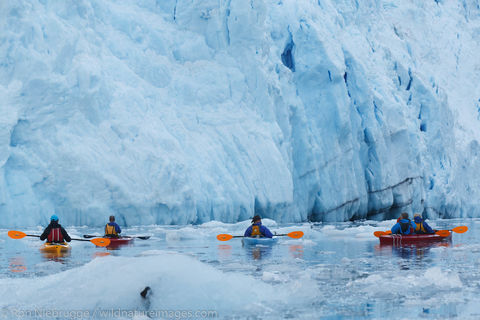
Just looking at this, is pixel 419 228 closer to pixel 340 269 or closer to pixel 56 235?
pixel 340 269

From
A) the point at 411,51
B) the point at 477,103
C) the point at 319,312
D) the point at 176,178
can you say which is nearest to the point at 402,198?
the point at 411,51

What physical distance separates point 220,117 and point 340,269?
13.5 meters

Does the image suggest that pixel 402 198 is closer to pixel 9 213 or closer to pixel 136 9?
pixel 136 9

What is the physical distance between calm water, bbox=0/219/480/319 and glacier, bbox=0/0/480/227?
3.17 metres

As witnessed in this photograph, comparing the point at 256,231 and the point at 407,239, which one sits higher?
the point at 256,231

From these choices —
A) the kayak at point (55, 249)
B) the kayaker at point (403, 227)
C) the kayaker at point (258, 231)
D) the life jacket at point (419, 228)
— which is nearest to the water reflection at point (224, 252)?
the kayaker at point (258, 231)

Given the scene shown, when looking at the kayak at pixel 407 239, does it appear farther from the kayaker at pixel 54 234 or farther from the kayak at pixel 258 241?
the kayaker at pixel 54 234

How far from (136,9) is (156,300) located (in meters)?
17.8

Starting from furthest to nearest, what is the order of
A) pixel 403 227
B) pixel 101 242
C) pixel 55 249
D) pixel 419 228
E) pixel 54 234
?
pixel 419 228
pixel 403 227
pixel 101 242
pixel 54 234
pixel 55 249

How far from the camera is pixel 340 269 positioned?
746 cm

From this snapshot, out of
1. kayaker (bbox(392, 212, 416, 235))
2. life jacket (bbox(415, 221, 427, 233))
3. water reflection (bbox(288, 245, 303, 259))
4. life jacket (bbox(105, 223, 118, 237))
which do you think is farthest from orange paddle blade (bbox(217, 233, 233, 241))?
life jacket (bbox(415, 221, 427, 233))

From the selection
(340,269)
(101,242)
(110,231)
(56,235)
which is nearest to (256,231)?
(110,231)

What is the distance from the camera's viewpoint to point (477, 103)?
112 feet

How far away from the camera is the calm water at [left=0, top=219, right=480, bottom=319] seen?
15.7 feet
